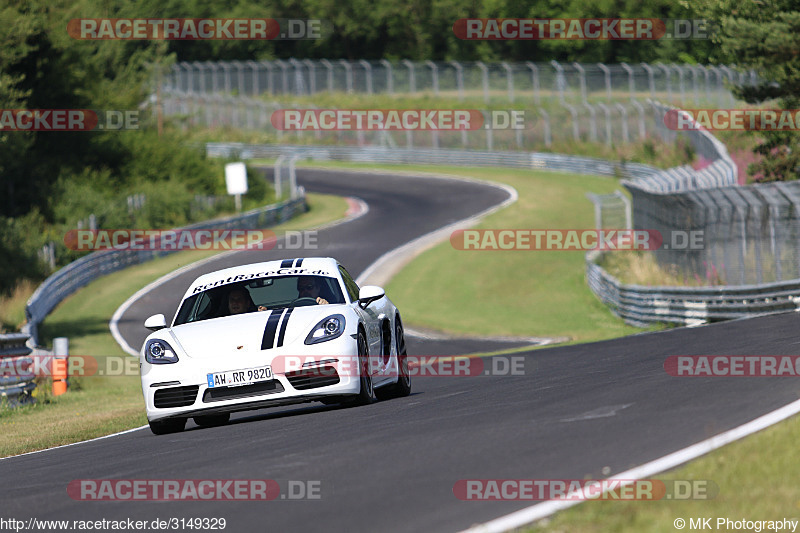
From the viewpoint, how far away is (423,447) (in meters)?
7.79

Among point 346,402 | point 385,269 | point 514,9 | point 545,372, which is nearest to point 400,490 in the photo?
point 346,402

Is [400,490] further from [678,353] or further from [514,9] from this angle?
[514,9]

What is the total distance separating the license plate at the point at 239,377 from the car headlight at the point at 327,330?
18.2 inches

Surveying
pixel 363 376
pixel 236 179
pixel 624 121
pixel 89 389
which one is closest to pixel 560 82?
pixel 624 121

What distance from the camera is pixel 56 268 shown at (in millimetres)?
38000

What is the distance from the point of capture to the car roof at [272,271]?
1200 cm

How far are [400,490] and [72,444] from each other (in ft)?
21.0

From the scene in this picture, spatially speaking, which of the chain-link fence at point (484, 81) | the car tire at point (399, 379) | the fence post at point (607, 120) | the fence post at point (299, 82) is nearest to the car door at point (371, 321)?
the car tire at point (399, 379)

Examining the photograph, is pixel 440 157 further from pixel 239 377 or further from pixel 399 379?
pixel 239 377

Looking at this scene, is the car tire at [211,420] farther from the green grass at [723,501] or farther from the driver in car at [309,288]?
the green grass at [723,501]

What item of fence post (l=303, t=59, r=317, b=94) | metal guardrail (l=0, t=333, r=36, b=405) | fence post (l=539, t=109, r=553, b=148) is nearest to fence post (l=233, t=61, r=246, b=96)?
fence post (l=303, t=59, r=317, b=94)

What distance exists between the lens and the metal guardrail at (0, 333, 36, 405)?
17.0 metres

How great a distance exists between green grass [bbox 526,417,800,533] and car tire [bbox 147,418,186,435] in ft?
19.3

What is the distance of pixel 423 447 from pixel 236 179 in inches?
1630
